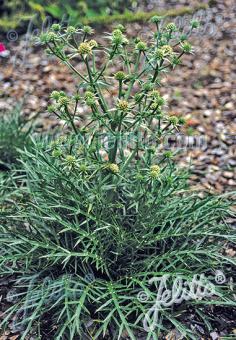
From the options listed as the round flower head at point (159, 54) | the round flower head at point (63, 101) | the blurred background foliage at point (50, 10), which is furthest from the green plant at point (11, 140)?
the blurred background foliage at point (50, 10)

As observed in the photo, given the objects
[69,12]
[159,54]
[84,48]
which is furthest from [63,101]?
[69,12]

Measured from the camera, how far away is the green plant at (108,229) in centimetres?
253

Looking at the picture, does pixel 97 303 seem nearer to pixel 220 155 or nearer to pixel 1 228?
pixel 1 228

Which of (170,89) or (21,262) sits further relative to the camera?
(170,89)

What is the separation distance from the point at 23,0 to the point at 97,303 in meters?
3.79

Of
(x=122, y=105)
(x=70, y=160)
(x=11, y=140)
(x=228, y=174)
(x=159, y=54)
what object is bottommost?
(x=228, y=174)

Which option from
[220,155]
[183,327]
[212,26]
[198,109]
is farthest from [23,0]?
[183,327]

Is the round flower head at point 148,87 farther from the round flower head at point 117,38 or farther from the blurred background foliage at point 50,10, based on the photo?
the blurred background foliage at point 50,10

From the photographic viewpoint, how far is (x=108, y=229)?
8.56 feet

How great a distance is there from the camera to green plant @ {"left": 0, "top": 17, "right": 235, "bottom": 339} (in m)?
2.53

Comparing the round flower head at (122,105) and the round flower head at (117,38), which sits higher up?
the round flower head at (117,38)

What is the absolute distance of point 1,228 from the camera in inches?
115

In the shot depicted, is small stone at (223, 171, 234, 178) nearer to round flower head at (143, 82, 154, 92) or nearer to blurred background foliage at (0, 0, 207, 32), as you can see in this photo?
round flower head at (143, 82, 154, 92)

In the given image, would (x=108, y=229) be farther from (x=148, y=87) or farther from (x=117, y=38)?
(x=117, y=38)
